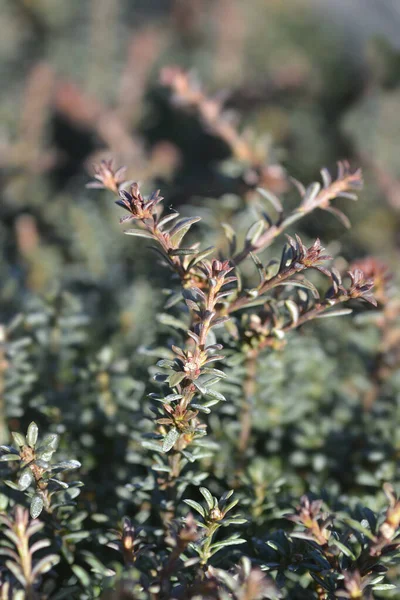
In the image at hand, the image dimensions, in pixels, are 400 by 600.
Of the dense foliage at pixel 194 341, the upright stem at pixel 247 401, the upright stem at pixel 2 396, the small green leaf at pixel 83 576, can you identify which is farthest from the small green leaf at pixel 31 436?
the upright stem at pixel 247 401

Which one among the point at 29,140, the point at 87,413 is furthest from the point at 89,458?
the point at 29,140

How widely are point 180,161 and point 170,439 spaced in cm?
200

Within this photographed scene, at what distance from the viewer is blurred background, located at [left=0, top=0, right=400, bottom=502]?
66.4 inches

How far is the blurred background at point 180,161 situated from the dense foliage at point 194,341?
11 millimetres

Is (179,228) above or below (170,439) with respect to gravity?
above

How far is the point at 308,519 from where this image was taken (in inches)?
42.2

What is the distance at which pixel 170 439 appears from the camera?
1080mm

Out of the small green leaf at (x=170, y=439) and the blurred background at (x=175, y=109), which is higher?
the blurred background at (x=175, y=109)

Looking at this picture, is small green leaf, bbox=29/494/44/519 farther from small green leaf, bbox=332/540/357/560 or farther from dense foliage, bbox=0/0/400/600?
small green leaf, bbox=332/540/357/560

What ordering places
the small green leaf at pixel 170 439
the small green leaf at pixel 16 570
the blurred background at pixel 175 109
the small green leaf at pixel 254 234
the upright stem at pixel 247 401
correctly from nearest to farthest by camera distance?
the small green leaf at pixel 16 570
the small green leaf at pixel 170 439
the small green leaf at pixel 254 234
the upright stem at pixel 247 401
the blurred background at pixel 175 109

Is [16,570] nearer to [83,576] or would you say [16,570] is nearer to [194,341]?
[83,576]

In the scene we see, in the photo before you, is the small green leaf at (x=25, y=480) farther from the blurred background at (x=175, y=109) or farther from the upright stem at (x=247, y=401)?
the blurred background at (x=175, y=109)

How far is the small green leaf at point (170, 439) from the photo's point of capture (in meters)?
1.07

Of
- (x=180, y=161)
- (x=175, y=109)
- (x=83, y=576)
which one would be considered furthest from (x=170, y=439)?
(x=175, y=109)
